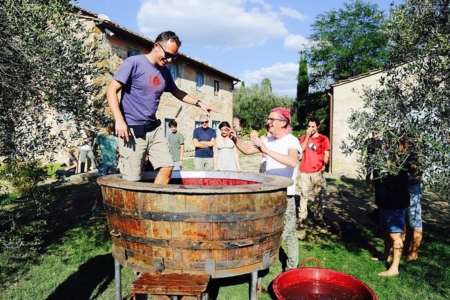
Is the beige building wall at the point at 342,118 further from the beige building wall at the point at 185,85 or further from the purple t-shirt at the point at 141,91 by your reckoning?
the purple t-shirt at the point at 141,91

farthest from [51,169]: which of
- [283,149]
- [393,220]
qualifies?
[393,220]

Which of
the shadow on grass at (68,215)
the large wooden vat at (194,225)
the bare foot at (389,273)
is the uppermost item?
the large wooden vat at (194,225)

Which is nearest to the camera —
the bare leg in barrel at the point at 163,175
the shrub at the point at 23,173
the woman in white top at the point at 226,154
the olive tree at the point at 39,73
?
the bare leg in barrel at the point at 163,175

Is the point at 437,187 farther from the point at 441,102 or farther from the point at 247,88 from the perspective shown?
the point at 247,88

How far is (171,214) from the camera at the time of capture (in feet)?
8.94

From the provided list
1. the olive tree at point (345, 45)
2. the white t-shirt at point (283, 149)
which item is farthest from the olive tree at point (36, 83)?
the olive tree at point (345, 45)

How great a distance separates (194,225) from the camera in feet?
8.98

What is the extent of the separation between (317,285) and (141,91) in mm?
3003

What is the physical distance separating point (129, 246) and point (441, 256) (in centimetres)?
509

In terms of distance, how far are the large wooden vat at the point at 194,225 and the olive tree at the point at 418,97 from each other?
5.48 ft

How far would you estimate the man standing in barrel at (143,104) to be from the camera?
3.38m

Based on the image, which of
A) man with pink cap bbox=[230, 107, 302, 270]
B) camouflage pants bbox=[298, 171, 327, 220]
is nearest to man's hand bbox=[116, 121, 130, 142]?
man with pink cap bbox=[230, 107, 302, 270]

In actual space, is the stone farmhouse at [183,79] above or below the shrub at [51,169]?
above

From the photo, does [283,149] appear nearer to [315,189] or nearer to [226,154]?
[315,189]
